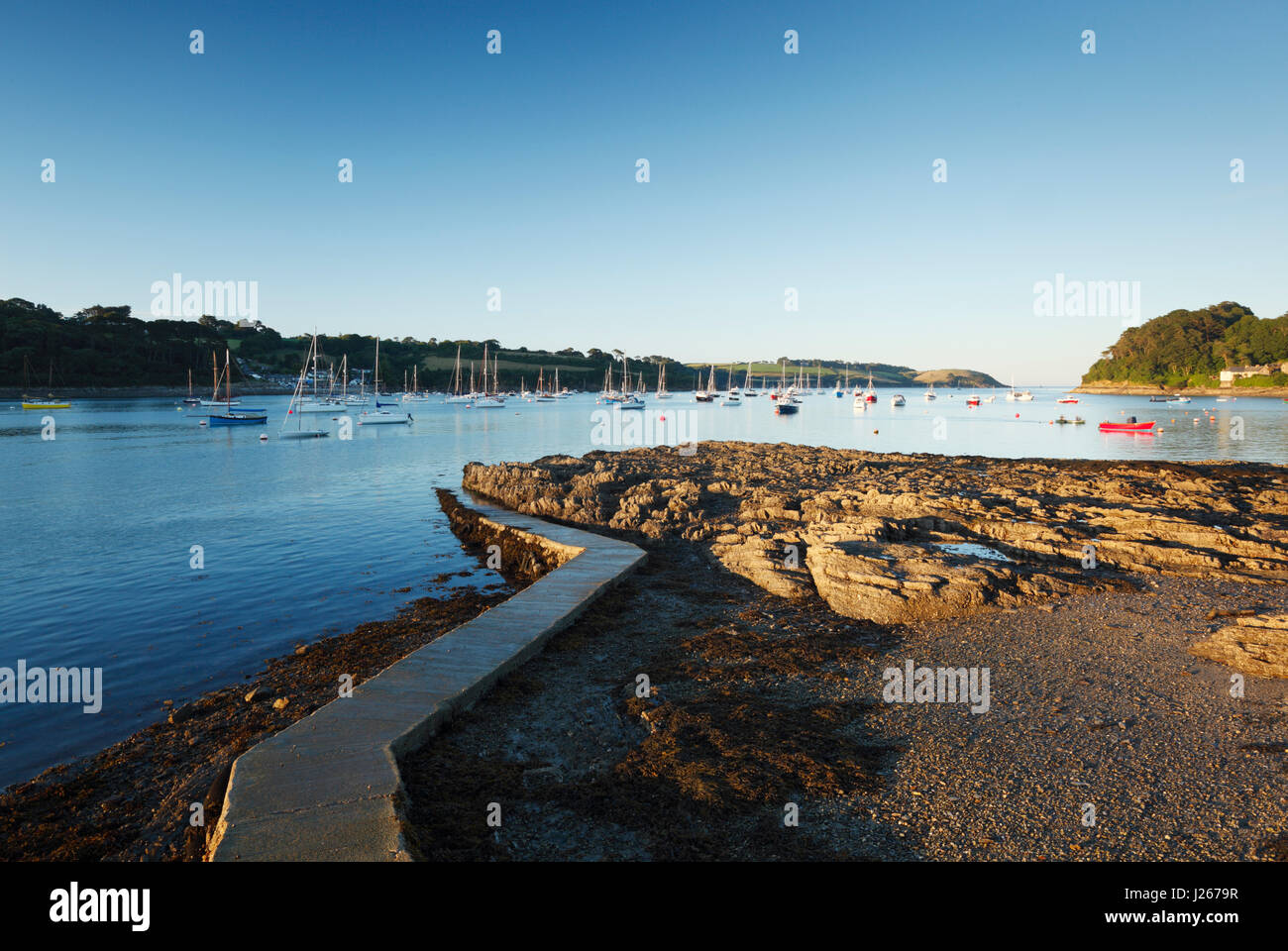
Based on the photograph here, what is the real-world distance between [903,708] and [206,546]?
68.9ft

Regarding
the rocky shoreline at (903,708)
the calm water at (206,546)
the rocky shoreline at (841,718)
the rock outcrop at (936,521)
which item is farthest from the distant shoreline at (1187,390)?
the rocky shoreline at (841,718)

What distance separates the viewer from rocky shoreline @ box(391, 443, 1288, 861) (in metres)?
5.57

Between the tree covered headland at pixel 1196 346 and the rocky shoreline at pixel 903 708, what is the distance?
585 ft

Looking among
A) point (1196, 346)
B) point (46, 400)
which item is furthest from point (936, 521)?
point (1196, 346)

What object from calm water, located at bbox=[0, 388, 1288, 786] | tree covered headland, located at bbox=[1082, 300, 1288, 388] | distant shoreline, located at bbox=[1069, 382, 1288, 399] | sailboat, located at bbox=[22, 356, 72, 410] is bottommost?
calm water, located at bbox=[0, 388, 1288, 786]

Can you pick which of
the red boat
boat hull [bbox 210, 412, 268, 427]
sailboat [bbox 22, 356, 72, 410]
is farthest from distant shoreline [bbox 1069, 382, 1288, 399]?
sailboat [bbox 22, 356, 72, 410]

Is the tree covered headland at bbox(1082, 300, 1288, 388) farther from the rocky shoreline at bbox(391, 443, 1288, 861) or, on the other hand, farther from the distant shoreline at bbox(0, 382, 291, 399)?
the distant shoreline at bbox(0, 382, 291, 399)

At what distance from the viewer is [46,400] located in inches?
4358

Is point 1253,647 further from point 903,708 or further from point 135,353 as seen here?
point 135,353

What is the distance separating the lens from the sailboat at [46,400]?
97.6 meters

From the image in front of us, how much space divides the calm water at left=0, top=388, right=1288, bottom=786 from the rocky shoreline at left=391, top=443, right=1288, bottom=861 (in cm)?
614
